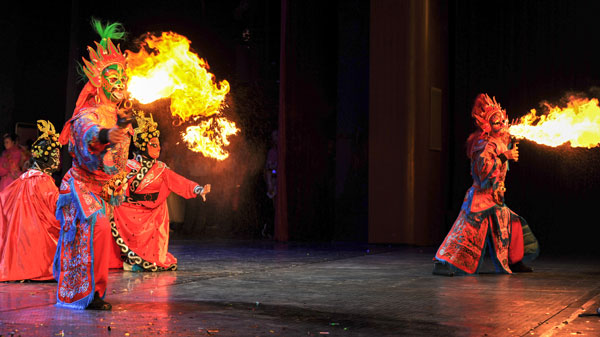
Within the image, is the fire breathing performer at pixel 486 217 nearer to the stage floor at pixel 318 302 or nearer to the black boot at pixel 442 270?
the black boot at pixel 442 270

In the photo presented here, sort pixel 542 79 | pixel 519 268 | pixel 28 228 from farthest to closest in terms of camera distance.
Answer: pixel 542 79
pixel 519 268
pixel 28 228

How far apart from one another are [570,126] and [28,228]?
5.71 metres

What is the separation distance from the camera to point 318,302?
19.5ft

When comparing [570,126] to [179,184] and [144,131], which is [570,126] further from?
[144,131]

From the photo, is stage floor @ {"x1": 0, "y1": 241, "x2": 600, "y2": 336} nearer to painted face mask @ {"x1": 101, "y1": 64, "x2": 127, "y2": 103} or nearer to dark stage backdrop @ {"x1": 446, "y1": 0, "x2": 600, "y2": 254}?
painted face mask @ {"x1": 101, "y1": 64, "x2": 127, "y2": 103}

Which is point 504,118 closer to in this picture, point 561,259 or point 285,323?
point 561,259

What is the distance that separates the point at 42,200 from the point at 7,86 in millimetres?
6676

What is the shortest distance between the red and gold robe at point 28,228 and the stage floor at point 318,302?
0.25m

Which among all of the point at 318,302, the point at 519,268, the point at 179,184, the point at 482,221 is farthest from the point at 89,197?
the point at 519,268

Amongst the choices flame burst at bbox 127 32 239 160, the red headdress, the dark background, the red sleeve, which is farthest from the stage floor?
the dark background

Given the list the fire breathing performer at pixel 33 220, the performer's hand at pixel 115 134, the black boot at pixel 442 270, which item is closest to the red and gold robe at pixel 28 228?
the fire breathing performer at pixel 33 220

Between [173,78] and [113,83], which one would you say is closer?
[113,83]

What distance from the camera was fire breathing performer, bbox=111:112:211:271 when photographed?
8.19m

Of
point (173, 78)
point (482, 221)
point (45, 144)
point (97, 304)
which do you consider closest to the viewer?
point (97, 304)
